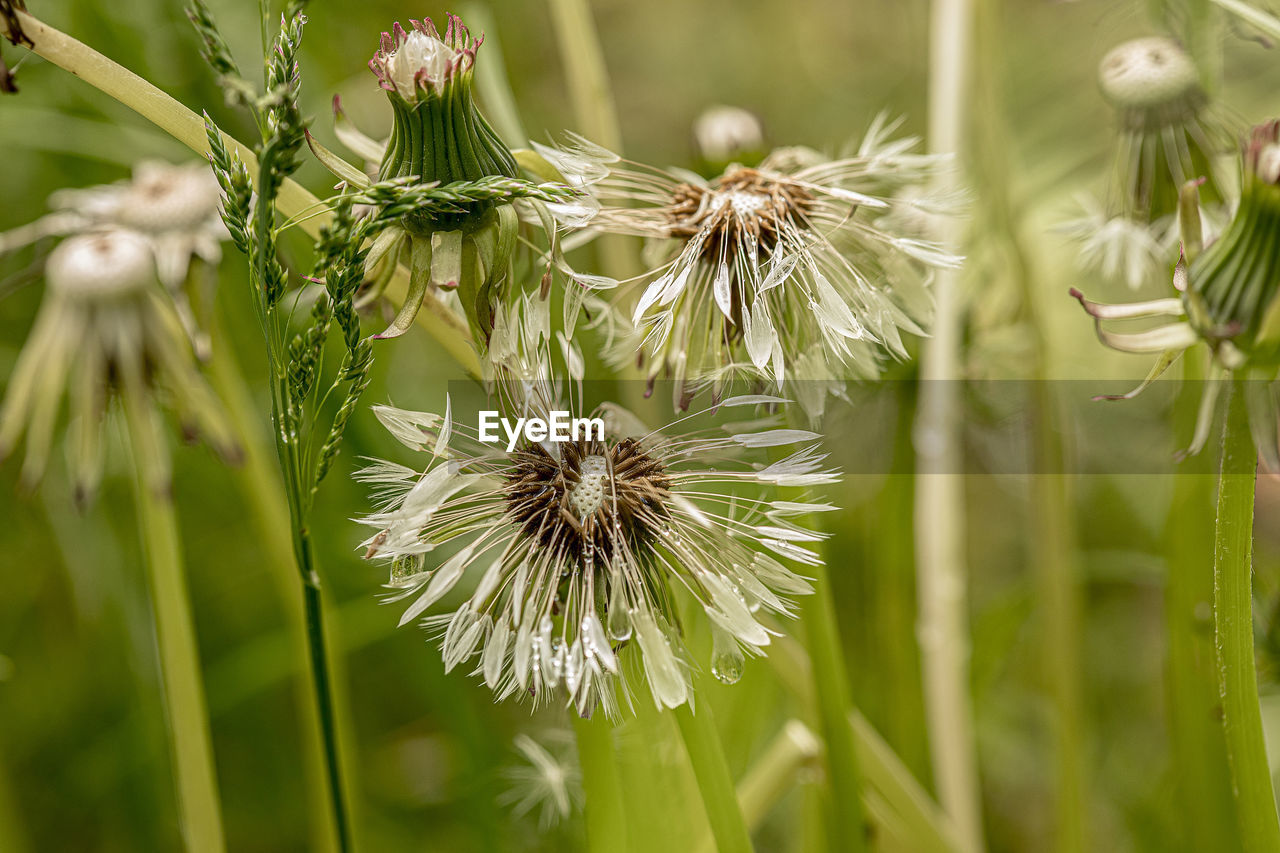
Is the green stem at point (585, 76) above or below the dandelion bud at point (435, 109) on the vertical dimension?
above

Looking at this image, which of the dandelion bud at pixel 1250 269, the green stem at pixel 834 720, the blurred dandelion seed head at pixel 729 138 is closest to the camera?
the dandelion bud at pixel 1250 269

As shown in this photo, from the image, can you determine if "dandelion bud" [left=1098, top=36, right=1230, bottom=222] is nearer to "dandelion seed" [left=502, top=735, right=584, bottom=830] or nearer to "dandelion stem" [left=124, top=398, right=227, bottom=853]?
"dandelion seed" [left=502, top=735, right=584, bottom=830]

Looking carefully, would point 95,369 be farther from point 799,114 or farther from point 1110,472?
point 799,114

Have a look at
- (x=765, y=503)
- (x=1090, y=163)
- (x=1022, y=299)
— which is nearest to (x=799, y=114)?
(x=1090, y=163)

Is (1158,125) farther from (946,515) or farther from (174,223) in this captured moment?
(174,223)

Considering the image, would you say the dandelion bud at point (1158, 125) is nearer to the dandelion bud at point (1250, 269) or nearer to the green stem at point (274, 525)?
the dandelion bud at point (1250, 269)

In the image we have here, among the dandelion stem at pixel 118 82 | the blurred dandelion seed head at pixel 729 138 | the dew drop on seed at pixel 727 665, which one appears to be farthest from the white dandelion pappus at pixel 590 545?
the blurred dandelion seed head at pixel 729 138
